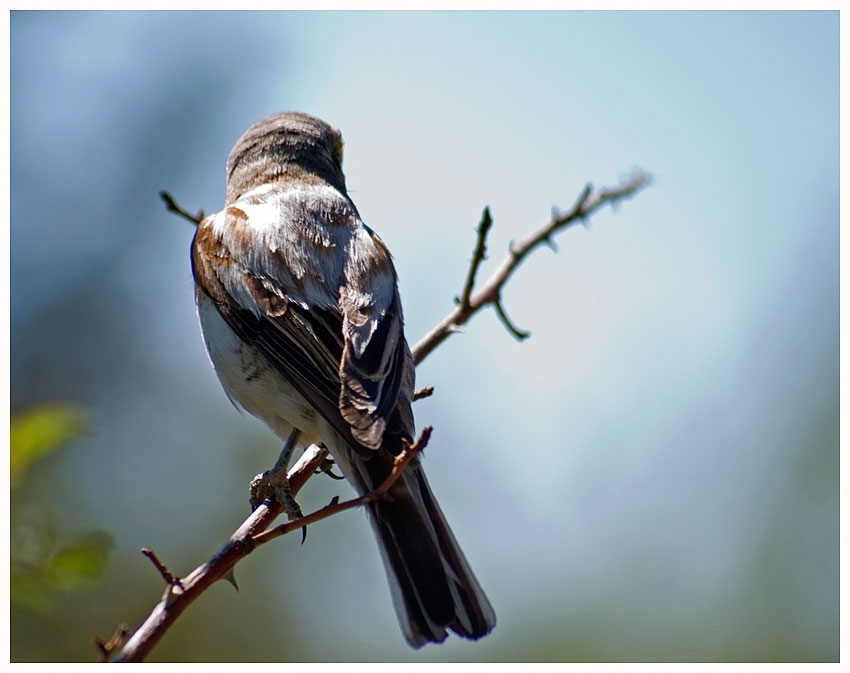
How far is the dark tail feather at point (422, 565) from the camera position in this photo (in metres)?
2.89

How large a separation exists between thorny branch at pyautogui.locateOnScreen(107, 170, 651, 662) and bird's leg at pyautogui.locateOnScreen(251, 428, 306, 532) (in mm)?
40

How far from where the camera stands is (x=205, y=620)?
6938 millimetres

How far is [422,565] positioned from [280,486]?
724mm

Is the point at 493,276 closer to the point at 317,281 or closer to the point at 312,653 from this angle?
the point at 317,281

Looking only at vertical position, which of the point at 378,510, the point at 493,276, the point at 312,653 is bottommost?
the point at 312,653

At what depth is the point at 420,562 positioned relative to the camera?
300cm

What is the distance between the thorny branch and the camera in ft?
7.57

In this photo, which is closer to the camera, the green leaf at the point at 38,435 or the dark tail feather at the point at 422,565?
the green leaf at the point at 38,435

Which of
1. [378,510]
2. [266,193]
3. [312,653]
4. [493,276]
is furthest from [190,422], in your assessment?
[378,510]

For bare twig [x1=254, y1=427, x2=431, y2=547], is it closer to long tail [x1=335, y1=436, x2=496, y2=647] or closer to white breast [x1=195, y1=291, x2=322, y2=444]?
long tail [x1=335, y1=436, x2=496, y2=647]

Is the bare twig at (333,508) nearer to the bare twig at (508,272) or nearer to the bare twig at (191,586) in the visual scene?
the bare twig at (191,586)

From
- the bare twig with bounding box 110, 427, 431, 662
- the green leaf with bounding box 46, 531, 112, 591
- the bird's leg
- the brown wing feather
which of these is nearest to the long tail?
the brown wing feather

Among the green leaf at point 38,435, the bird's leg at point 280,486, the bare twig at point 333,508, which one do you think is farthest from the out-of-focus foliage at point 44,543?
the bird's leg at point 280,486

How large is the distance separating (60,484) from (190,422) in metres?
1.40
